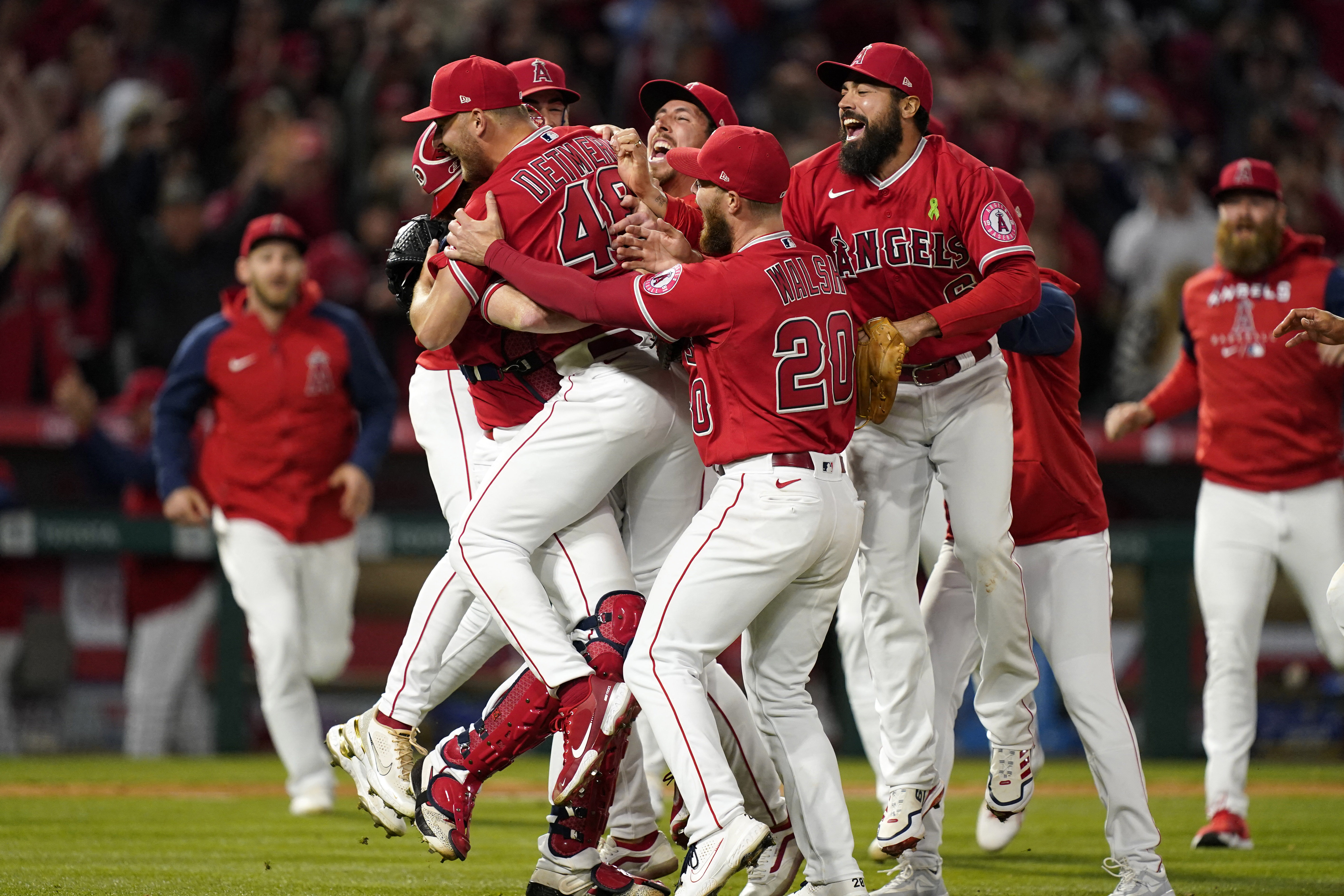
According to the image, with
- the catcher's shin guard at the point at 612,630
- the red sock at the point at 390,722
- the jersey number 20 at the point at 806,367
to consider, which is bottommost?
the red sock at the point at 390,722

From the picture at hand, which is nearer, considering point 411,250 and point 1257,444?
point 411,250

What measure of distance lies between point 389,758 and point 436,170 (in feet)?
6.18

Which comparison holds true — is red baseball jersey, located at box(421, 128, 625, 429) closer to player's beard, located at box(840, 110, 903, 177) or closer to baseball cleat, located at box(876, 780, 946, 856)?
player's beard, located at box(840, 110, 903, 177)

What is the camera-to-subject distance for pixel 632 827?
5.45 m

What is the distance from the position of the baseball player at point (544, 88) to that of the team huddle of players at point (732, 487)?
0.05 m

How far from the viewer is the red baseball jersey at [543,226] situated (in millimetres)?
5000

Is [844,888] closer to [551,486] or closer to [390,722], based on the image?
[551,486]

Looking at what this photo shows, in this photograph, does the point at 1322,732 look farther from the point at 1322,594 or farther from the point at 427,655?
the point at 427,655

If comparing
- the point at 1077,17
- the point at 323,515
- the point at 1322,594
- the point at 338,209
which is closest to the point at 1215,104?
the point at 1077,17

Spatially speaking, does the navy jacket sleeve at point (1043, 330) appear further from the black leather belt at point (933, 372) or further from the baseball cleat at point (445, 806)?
the baseball cleat at point (445, 806)

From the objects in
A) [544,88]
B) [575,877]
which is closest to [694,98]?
[544,88]

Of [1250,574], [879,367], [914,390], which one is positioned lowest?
[1250,574]

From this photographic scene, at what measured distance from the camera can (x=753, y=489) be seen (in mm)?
4590

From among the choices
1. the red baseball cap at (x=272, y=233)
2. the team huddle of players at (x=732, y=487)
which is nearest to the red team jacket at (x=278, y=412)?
the red baseball cap at (x=272, y=233)
